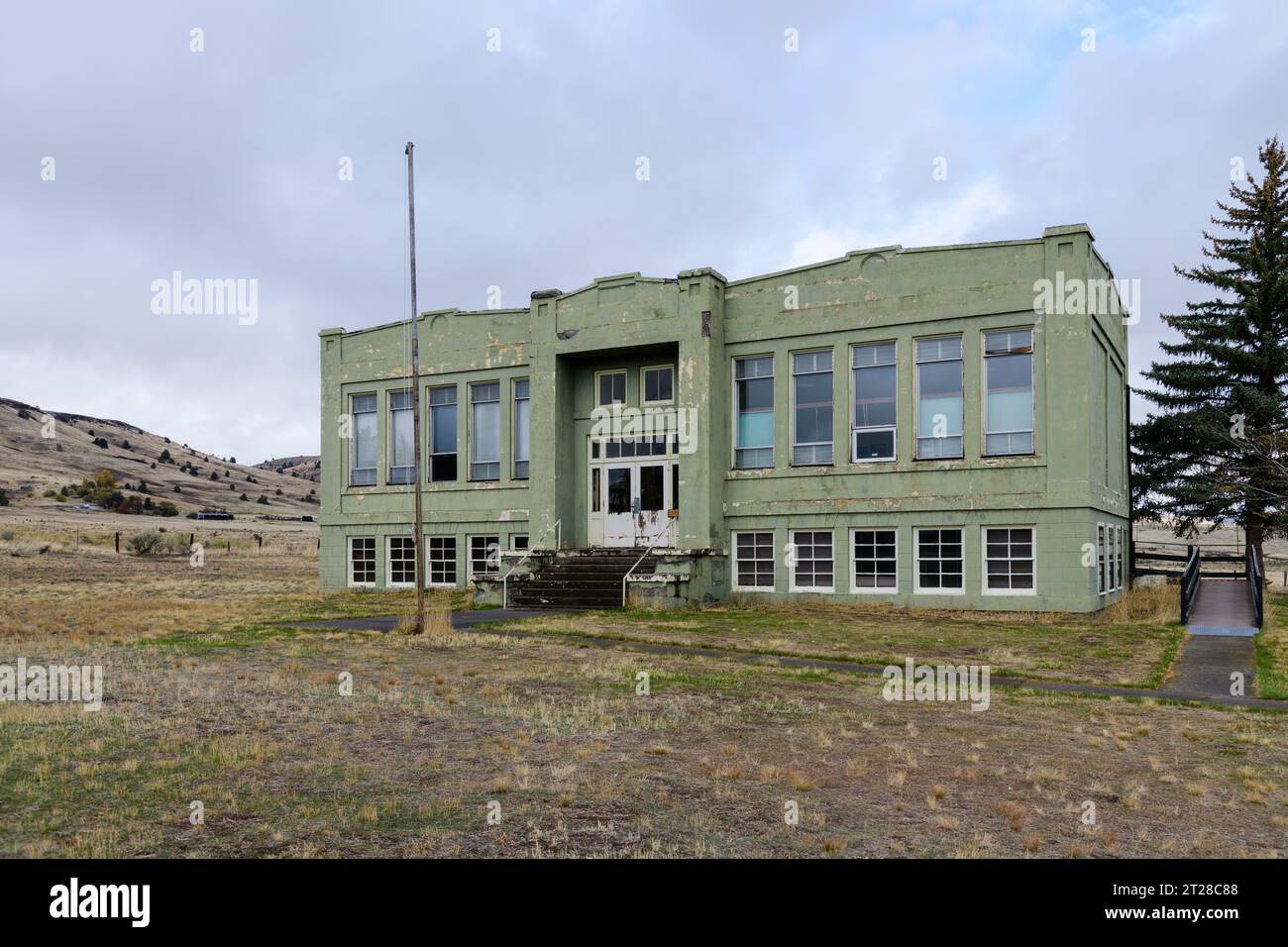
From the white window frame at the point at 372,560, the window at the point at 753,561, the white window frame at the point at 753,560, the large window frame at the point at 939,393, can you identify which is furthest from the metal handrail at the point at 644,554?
the white window frame at the point at 372,560

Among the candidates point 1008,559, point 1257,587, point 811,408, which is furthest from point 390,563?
point 1257,587

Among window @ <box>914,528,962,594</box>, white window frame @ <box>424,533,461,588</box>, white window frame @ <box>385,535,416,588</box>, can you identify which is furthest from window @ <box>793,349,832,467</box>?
white window frame @ <box>385,535,416,588</box>

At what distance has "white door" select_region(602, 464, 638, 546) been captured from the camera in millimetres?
28406

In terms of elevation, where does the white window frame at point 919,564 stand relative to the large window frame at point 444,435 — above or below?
below

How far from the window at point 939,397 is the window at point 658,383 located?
6.80 meters

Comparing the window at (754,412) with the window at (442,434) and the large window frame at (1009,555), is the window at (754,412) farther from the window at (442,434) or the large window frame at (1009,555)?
the window at (442,434)

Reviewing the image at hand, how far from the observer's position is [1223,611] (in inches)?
951

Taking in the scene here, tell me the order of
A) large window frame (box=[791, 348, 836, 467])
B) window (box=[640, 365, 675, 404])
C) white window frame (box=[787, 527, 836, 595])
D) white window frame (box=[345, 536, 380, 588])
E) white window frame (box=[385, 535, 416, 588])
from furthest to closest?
1. white window frame (box=[345, 536, 380, 588])
2. white window frame (box=[385, 535, 416, 588])
3. window (box=[640, 365, 675, 404])
4. large window frame (box=[791, 348, 836, 467])
5. white window frame (box=[787, 527, 836, 595])

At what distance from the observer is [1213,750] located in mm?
8969

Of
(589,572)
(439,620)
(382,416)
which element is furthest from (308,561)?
(439,620)

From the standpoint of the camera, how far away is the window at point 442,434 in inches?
1244

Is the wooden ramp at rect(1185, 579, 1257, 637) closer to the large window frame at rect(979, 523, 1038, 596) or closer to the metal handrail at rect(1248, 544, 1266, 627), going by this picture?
the metal handrail at rect(1248, 544, 1266, 627)

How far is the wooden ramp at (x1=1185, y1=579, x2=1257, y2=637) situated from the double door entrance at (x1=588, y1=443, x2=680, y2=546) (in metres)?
12.7

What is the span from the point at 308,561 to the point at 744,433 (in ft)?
110
